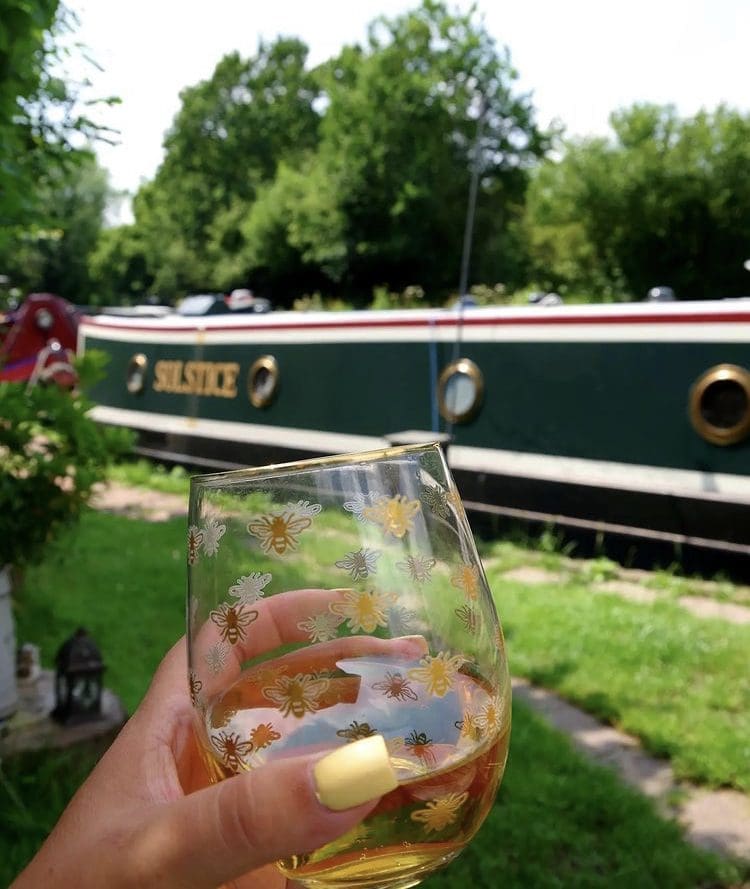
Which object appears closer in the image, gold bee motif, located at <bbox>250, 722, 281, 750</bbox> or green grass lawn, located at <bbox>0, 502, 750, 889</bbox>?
gold bee motif, located at <bbox>250, 722, 281, 750</bbox>

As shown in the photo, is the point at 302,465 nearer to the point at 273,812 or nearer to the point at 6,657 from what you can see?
the point at 273,812

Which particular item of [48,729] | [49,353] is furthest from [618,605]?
[49,353]

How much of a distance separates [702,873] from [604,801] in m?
0.37

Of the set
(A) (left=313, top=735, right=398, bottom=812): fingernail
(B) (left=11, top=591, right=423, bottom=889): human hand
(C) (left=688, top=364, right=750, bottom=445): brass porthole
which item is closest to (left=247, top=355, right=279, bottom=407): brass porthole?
(C) (left=688, top=364, right=750, bottom=445): brass porthole

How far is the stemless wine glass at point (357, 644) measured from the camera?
73 cm

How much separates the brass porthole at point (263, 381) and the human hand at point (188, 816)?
237 inches

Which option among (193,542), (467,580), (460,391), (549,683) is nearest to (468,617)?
(467,580)

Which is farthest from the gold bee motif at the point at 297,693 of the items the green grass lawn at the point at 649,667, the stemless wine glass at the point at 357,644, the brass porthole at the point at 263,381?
the brass porthole at the point at 263,381

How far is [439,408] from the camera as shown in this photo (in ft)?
18.9

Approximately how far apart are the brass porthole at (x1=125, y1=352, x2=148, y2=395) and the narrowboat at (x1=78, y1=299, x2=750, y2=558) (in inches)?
42.3

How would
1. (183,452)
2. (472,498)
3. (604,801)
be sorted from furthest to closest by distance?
(183,452), (472,498), (604,801)

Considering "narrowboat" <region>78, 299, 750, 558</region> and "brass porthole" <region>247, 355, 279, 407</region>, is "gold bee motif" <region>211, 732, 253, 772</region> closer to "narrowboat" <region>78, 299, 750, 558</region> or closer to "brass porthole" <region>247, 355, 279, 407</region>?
"narrowboat" <region>78, 299, 750, 558</region>

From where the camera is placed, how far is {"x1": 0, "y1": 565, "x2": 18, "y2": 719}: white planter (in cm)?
275

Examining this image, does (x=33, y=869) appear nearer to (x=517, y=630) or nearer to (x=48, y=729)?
(x=48, y=729)
